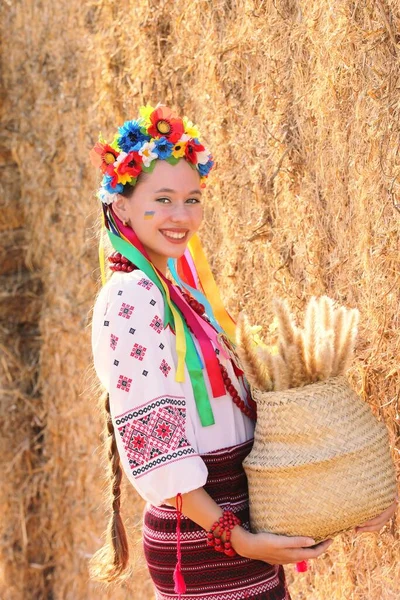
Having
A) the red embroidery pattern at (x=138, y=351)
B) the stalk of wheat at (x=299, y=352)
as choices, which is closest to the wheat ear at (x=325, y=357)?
the stalk of wheat at (x=299, y=352)

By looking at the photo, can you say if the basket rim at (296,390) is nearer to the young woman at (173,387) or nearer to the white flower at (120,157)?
the young woman at (173,387)

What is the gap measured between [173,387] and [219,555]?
365mm

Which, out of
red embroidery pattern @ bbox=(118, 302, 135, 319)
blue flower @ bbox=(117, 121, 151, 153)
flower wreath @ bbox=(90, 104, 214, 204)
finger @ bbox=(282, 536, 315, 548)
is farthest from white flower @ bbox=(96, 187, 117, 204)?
finger @ bbox=(282, 536, 315, 548)

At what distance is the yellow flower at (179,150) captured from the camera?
230cm

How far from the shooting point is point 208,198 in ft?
10.9

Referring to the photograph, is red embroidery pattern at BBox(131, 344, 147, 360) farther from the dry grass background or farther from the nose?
the dry grass background

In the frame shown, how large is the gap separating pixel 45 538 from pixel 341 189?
2.71 metres

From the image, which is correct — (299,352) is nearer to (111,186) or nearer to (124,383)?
(124,383)

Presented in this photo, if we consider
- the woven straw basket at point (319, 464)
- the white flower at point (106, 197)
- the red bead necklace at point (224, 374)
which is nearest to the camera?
the woven straw basket at point (319, 464)

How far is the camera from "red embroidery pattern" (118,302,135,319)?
2.11m

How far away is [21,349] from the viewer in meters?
4.77

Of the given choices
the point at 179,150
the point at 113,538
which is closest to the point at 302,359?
the point at 179,150

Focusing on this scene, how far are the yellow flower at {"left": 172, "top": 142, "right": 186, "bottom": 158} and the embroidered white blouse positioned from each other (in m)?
0.31

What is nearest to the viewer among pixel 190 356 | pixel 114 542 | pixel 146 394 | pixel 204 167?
pixel 146 394
